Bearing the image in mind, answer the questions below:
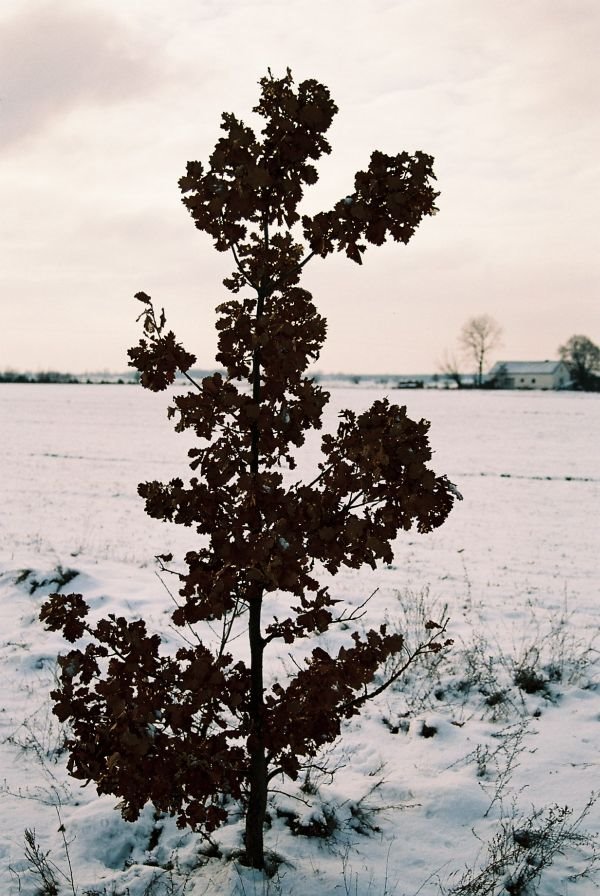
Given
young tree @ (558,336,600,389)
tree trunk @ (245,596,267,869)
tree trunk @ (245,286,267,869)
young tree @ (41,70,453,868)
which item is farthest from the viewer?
young tree @ (558,336,600,389)

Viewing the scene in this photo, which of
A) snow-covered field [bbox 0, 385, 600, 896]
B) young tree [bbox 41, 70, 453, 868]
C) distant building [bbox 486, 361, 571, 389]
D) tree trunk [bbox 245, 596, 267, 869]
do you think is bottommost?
snow-covered field [bbox 0, 385, 600, 896]

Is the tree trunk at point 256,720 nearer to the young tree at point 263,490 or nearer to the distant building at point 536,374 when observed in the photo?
the young tree at point 263,490

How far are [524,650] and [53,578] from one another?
19.2 ft

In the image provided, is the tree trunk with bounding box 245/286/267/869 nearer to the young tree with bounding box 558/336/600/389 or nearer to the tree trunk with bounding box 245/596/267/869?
the tree trunk with bounding box 245/596/267/869

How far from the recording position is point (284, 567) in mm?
2717

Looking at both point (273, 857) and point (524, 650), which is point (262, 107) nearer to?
point (273, 857)

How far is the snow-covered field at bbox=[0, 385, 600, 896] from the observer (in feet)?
11.8

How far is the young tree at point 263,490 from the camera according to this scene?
282 centimetres

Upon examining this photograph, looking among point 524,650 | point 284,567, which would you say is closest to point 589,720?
point 524,650

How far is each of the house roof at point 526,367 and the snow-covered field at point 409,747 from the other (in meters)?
112

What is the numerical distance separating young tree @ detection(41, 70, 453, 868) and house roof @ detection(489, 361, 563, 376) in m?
118

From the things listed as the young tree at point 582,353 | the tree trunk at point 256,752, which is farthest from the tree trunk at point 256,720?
the young tree at point 582,353

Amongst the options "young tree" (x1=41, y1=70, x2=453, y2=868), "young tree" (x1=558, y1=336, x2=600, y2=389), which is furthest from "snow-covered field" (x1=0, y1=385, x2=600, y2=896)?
"young tree" (x1=558, y1=336, x2=600, y2=389)

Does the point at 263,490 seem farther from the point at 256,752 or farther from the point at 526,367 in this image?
the point at 526,367
